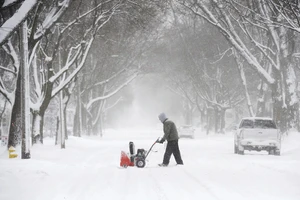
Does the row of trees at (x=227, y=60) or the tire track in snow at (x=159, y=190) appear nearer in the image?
the tire track in snow at (x=159, y=190)

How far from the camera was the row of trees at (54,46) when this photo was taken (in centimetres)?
1564

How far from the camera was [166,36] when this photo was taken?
136 feet

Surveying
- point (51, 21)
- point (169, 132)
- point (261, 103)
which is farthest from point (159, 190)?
point (261, 103)

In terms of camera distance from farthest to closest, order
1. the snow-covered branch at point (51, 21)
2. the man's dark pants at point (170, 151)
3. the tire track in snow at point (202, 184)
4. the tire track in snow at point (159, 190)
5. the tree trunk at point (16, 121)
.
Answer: the tree trunk at point (16, 121)
the snow-covered branch at point (51, 21)
the man's dark pants at point (170, 151)
the tire track in snow at point (202, 184)
the tire track in snow at point (159, 190)

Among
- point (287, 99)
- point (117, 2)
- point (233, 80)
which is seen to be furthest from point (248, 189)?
point (233, 80)

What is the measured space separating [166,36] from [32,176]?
31.1 meters

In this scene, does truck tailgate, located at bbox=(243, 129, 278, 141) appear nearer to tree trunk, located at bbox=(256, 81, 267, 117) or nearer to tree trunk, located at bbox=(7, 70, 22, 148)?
tree trunk, located at bbox=(7, 70, 22, 148)

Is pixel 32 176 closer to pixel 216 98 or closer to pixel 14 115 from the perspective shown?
pixel 14 115

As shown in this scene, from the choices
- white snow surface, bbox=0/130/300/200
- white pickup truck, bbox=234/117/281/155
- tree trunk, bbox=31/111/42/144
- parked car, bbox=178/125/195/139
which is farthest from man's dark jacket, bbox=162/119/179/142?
parked car, bbox=178/125/195/139

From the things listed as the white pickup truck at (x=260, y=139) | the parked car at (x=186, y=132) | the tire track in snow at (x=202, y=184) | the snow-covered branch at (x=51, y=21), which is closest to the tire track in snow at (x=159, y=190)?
the tire track in snow at (x=202, y=184)

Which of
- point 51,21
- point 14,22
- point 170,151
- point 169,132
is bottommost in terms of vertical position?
point 170,151

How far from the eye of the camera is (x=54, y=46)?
23.5m

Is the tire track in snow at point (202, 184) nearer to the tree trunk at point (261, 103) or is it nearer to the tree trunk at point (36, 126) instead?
the tree trunk at point (36, 126)

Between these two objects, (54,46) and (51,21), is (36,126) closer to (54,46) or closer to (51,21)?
(54,46)
